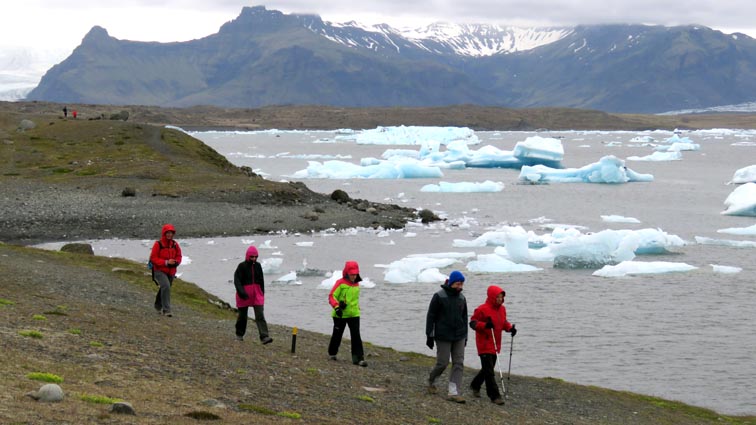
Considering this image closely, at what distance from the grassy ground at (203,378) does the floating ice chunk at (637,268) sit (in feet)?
51.0

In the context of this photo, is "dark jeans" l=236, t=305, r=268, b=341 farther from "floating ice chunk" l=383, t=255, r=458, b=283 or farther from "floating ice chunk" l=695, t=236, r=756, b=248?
"floating ice chunk" l=695, t=236, r=756, b=248

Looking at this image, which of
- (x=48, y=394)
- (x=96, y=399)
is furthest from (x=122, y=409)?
(x=48, y=394)

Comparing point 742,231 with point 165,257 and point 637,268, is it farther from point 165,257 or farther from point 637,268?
point 165,257

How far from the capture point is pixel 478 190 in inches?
2616

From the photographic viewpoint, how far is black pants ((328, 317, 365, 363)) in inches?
605

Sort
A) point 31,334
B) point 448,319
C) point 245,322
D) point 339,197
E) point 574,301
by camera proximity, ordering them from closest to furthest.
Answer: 1. point 31,334
2. point 448,319
3. point 245,322
4. point 574,301
5. point 339,197

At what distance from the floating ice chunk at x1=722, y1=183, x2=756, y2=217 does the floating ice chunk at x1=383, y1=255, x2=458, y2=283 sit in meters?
28.4

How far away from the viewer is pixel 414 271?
31.8 meters

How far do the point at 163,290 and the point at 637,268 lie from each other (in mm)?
20875

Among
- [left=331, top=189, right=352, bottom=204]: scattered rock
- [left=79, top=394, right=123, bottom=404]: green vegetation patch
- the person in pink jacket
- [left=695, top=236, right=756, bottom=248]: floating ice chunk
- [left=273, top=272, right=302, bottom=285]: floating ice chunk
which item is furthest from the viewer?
[left=331, top=189, right=352, bottom=204]: scattered rock

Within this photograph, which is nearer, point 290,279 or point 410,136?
point 290,279

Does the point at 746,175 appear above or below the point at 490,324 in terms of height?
above

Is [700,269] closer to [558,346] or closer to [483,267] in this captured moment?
[483,267]

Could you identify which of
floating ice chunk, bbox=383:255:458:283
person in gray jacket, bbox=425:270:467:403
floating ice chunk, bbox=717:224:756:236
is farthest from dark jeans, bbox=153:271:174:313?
floating ice chunk, bbox=717:224:756:236
